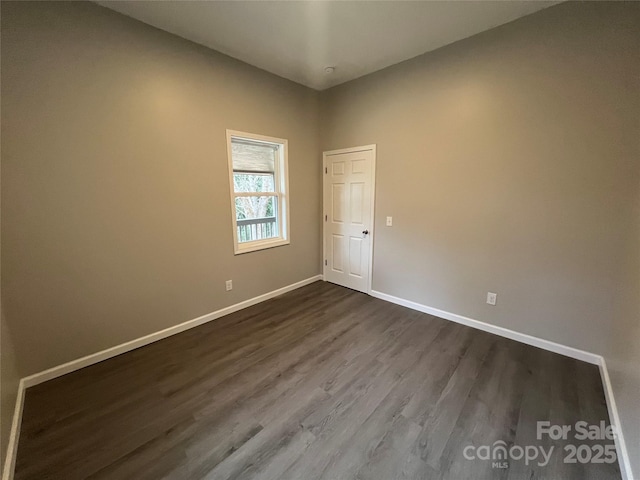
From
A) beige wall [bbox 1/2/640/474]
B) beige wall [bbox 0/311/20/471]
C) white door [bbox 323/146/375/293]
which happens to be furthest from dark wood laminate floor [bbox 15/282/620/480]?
white door [bbox 323/146/375/293]

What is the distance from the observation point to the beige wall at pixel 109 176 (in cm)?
181

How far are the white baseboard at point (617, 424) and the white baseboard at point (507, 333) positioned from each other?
4.9 inches

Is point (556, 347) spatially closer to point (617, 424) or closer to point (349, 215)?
point (617, 424)

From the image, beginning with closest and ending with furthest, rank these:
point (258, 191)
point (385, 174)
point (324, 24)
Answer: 1. point (324, 24)
2. point (385, 174)
3. point (258, 191)

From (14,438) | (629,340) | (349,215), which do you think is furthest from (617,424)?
(14,438)

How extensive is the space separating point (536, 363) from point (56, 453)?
11.2 feet

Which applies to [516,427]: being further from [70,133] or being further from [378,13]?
[70,133]

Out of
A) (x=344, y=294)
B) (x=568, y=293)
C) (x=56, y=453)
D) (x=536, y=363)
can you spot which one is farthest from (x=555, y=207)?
(x=56, y=453)

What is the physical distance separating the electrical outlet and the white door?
1425 millimetres

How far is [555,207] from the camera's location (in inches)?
87.8

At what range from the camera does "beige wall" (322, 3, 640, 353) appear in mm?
1982

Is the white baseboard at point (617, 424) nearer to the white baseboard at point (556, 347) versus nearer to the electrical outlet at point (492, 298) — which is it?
the white baseboard at point (556, 347)

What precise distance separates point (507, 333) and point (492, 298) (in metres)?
0.36

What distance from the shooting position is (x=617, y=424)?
1.57m
